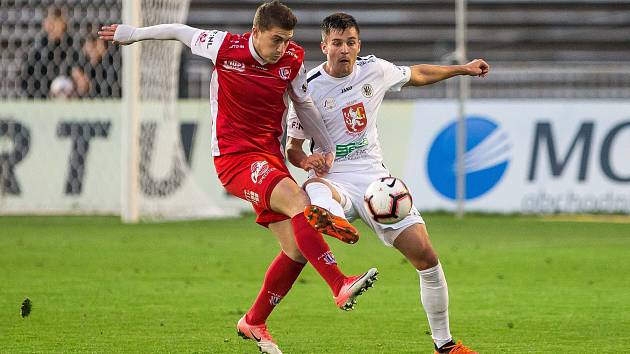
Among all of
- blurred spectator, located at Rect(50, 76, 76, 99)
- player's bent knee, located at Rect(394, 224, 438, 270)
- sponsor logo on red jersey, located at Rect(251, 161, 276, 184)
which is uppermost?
sponsor logo on red jersey, located at Rect(251, 161, 276, 184)

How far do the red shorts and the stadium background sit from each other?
78cm

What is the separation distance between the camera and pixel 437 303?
5969 millimetres

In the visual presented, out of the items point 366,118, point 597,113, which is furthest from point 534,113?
point 366,118

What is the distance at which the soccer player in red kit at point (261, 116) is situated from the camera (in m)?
6.04

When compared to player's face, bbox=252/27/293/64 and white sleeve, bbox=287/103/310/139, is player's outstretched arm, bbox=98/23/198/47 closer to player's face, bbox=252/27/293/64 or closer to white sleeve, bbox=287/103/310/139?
player's face, bbox=252/27/293/64

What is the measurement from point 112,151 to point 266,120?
9.87 meters

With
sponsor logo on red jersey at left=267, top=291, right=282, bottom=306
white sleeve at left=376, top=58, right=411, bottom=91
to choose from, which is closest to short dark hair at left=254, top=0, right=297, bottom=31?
white sleeve at left=376, top=58, right=411, bottom=91

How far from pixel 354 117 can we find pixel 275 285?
0.96m

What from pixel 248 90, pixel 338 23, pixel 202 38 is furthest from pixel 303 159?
pixel 202 38

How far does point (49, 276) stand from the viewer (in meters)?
9.66

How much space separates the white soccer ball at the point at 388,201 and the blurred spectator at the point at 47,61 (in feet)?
35.0

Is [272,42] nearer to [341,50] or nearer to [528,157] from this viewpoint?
[341,50]

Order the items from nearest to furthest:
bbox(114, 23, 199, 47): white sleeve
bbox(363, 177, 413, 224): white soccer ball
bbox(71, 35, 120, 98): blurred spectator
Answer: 1. bbox(363, 177, 413, 224): white soccer ball
2. bbox(114, 23, 199, 47): white sleeve
3. bbox(71, 35, 120, 98): blurred spectator

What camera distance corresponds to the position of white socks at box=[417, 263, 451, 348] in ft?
19.6
